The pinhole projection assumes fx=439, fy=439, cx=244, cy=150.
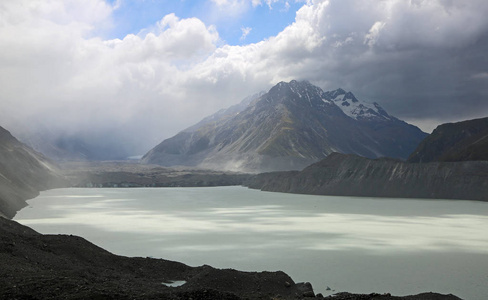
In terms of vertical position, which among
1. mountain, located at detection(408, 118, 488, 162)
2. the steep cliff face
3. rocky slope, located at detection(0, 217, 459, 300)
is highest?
mountain, located at detection(408, 118, 488, 162)

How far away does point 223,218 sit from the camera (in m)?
46.9

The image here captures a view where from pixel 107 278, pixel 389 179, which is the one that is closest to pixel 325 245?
pixel 107 278

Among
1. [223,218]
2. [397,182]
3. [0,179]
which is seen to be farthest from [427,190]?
[0,179]

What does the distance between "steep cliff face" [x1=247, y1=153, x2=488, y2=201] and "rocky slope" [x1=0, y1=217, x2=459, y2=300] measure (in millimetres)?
73479

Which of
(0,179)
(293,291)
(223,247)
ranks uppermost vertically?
(0,179)

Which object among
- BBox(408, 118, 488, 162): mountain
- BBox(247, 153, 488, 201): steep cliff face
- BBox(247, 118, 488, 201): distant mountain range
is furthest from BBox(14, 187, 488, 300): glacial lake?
BBox(408, 118, 488, 162): mountain

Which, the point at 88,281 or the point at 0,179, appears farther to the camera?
the point at 0,179

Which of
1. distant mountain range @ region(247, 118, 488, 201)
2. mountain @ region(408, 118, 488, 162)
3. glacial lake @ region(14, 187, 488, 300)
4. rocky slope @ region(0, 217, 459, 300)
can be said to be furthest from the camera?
mountain @ region(408, 118, 488, 162)

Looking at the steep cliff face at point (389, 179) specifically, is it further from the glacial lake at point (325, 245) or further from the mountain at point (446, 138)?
the mountain at point (446, 138)

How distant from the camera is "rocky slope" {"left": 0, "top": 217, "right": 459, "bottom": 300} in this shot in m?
13.5

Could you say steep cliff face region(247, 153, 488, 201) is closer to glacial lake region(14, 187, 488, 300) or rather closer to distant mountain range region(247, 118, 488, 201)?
A: distant mountain range region(247, 118, 488, 201)

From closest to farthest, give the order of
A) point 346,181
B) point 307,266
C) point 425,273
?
point 425,273 < point 307,266 < point 346,181

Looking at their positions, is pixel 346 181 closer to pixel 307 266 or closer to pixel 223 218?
pixel 223 218

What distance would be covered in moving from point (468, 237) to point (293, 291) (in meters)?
21.5
